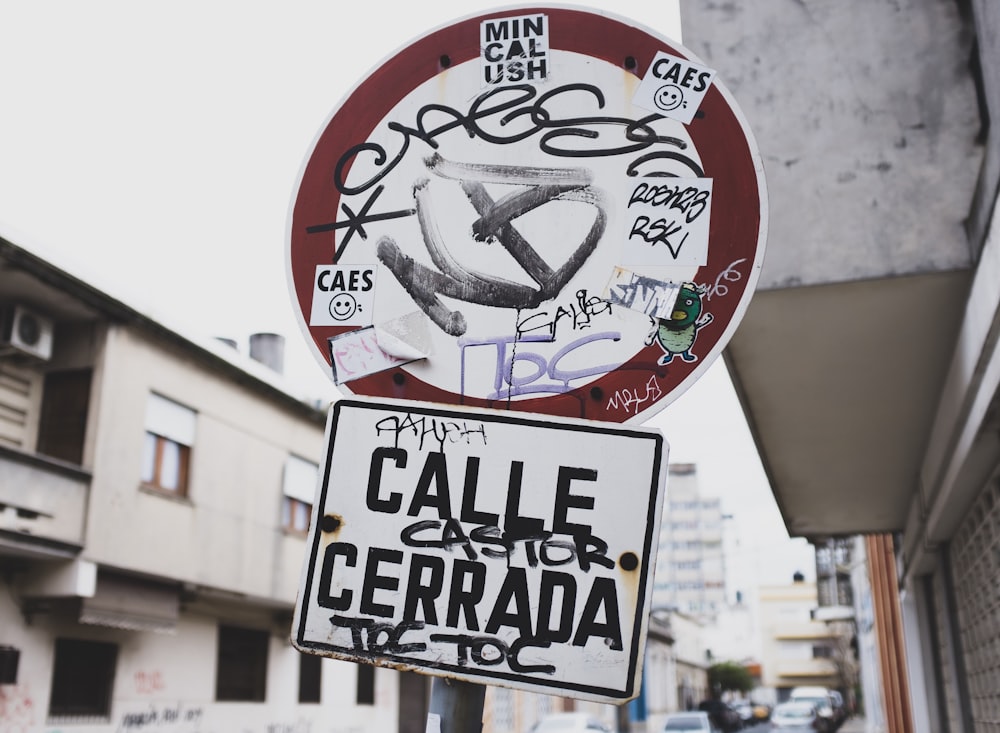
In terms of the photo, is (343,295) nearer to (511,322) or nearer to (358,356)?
(358,356)

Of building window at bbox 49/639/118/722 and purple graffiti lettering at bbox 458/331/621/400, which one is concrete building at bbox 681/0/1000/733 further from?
building window at bbox 49/639/118/722

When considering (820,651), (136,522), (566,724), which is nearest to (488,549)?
(136,522)

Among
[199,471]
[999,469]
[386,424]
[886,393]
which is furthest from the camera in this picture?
[199,471]

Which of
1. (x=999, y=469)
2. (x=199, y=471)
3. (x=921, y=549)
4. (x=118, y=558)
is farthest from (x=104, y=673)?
(x=999, y=469)

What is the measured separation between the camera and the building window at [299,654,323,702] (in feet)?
60.9

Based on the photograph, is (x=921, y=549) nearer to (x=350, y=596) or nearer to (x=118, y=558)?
(x=350, y=596)

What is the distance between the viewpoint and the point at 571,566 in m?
1.53

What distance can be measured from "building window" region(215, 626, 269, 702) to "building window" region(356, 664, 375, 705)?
3.42 metres


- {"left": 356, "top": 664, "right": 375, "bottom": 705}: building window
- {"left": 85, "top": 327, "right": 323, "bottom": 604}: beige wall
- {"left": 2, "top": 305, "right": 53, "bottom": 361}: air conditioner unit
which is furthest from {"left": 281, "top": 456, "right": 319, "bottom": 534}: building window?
{"left": 2, "top": 305, "right": 53, "bottom": 361}: air conditioner unit

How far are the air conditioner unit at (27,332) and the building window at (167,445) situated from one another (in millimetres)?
1818

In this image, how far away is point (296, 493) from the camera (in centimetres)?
1825

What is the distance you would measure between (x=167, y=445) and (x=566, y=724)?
45.8ft

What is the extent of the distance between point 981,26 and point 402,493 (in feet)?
11.0

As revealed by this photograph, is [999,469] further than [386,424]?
Yes
